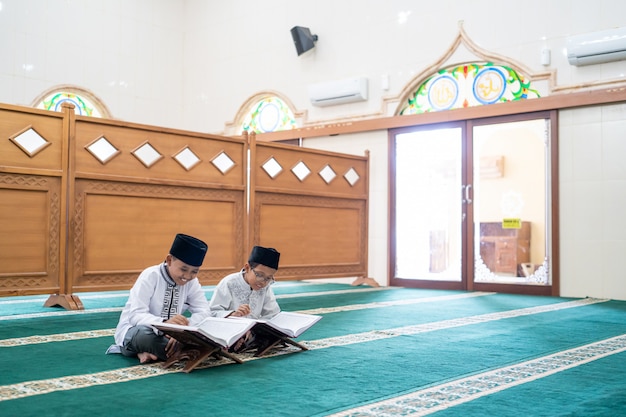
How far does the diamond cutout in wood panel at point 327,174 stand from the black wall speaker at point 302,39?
210 centimetres

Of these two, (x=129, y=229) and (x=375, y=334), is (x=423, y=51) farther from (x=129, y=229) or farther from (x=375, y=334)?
(x=375, y=334)

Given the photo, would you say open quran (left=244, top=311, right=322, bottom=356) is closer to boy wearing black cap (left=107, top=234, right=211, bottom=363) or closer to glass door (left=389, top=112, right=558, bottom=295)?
boy wearing black cap (left=107, top=234, right=211, bottom=363)

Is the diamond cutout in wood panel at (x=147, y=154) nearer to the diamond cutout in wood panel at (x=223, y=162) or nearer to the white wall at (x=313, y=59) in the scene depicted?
the diamond cutout in wood panel at (x=223, y=162)

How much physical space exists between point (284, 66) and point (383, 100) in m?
1.66

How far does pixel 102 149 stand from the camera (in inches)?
205

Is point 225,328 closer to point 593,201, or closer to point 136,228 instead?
point 136,228

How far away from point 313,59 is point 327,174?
86.0 inches

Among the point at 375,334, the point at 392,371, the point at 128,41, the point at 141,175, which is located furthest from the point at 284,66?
the point at 392,371

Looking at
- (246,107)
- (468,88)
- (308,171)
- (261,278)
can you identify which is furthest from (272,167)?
(261,278)

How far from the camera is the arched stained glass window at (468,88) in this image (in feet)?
23.2

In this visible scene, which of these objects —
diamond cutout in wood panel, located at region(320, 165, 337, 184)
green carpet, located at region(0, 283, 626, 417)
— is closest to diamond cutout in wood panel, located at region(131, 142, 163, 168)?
green carpet, located at region(0, 283, 626, 417)

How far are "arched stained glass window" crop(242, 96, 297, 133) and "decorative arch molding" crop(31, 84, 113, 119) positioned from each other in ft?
6.11

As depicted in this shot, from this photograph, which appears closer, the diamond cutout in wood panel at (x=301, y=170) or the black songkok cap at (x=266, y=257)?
the black songkok cap at (x=266, y=257)

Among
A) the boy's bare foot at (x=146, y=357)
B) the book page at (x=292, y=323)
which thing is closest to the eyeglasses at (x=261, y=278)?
the book page at (x=292, y=323)
